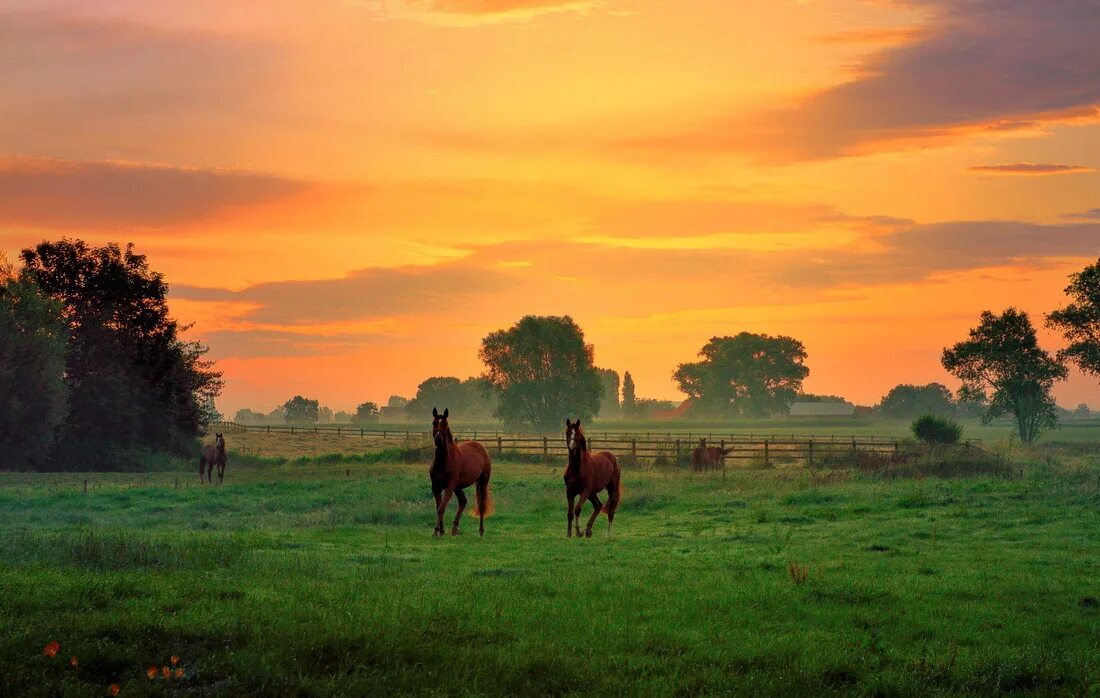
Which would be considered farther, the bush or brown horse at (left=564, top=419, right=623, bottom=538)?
the bush

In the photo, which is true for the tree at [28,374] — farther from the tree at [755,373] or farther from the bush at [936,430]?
the tree at [755,373]

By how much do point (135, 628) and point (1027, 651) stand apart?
9824mm

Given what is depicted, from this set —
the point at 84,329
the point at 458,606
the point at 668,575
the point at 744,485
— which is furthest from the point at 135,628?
the point at 84,329

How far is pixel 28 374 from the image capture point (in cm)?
5834

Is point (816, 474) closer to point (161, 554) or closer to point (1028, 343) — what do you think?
point (161, 554)

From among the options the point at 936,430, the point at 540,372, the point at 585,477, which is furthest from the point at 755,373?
the point at 585,477

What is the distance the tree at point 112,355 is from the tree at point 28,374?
2807 millimetres

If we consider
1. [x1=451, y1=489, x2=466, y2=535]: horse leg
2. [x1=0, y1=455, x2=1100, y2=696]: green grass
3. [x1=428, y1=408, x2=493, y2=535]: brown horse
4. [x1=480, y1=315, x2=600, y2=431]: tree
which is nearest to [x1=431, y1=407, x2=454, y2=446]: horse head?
[x1=428, y1=408, x2=493, y2=535]: brown horse

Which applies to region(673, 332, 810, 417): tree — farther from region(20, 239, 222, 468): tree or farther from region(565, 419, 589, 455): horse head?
region(565, 419, 589, 455): horse head

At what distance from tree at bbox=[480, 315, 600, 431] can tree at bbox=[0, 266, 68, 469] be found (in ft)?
251

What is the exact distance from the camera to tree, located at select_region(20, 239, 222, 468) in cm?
6338

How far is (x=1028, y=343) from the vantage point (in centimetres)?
8506

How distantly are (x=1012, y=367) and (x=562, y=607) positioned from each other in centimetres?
8278

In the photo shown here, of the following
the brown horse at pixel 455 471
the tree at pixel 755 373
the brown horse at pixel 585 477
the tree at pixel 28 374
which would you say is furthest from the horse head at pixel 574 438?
the tree at pixel 755 373
